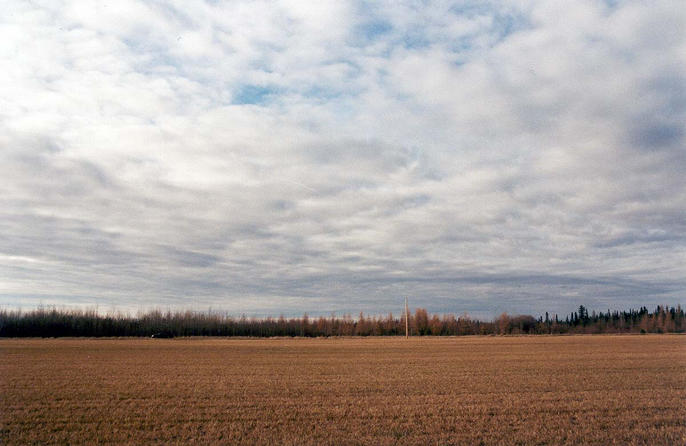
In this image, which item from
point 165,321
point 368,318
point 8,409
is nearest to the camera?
point 8,409

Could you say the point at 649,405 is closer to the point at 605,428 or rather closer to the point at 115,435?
the point at 605,428

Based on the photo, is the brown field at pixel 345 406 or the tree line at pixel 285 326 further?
the tree line at pixel 285 326

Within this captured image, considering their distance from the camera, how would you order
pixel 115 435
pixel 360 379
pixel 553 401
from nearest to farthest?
pixel 115 435 → pixel 553 401 → pixel 360 379

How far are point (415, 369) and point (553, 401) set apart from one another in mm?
12610

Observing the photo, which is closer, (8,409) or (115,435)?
(115,435)

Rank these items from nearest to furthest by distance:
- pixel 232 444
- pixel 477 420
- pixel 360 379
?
pixel 232 444 → pixel 477 420 → pixel 360 379

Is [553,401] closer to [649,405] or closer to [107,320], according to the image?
[649,405]

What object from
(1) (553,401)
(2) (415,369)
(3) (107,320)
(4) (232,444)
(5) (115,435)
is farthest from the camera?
(3) (107,320)

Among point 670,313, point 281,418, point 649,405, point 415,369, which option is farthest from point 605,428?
point 670,313

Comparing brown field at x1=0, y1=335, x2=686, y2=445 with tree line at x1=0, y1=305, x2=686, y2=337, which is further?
tree line at x1=0, y1=305, x2=686, y2=337

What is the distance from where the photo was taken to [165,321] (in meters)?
127

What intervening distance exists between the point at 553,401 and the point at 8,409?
17.7 meters

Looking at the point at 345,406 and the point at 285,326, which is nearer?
the point at 345,406

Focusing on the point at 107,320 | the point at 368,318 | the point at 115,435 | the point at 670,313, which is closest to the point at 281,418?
the point at 115,435
